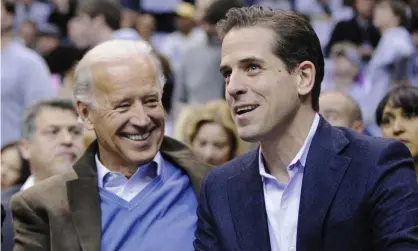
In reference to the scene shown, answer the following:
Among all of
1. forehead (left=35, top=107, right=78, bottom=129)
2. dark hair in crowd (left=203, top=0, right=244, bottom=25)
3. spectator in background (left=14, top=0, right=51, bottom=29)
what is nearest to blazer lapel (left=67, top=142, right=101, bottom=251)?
forehead (left=35, top=107, right=78, bottom=129)

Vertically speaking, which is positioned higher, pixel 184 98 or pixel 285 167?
pixel 285 167

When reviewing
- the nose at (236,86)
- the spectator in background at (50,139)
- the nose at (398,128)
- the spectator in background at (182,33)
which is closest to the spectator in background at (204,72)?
the spectator in background at (50,139)

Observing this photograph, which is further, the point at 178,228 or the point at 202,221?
the point at 178,228

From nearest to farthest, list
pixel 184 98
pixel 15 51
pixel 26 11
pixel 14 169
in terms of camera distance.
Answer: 1. pixel 14 169
2. pixel 15 51
3. pixel 184 98
4. pixel 26 11

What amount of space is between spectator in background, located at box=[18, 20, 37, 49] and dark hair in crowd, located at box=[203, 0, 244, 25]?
4.90 m

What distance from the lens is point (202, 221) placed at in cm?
338

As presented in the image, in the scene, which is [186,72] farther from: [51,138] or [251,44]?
[251,44]

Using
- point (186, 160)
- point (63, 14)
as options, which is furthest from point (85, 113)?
point (63, 14)

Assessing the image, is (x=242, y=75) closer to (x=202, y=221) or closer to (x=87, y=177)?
(x=202, y=221)

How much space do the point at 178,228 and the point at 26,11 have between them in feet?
30.0

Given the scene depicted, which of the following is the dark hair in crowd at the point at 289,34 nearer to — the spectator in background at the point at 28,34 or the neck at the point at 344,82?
the neck at the point at 344,82

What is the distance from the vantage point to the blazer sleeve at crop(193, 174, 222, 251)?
328cm

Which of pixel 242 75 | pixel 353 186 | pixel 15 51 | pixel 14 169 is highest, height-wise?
pixel 242 75

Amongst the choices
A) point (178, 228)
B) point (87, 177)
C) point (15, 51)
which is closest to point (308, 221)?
point (178, 228)
